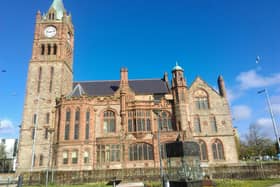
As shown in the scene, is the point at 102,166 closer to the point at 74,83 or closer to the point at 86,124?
the point at 86,124

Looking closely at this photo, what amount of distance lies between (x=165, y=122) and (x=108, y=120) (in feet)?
36.2

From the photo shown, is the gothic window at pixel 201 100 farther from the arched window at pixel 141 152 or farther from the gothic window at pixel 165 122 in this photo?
the arched window at pixel 141 152

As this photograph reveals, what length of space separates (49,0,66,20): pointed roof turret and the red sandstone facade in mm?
6860

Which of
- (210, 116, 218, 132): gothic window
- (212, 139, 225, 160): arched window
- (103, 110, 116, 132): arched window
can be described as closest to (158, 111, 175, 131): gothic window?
(210, 116, 218, 132): gothic window

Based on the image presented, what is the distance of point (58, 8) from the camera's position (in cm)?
5125

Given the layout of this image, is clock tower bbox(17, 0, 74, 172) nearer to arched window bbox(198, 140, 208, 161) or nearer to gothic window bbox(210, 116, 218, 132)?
arched window bbox(198, 140, 208, 161)

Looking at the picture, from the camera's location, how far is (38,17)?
159 feet

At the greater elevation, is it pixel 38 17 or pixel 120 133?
pixel 38 17

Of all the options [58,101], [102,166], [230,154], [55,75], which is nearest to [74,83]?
[55,75]

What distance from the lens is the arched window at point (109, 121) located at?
3812 centimetres

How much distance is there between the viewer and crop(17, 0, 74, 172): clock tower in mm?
36781

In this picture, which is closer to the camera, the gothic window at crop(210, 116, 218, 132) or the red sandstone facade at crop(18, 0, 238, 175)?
the red sandstone facade at crop(18, 0, 238, 175)

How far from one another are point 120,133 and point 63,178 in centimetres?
1307

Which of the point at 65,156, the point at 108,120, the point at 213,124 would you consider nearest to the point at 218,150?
the point at 213,124
